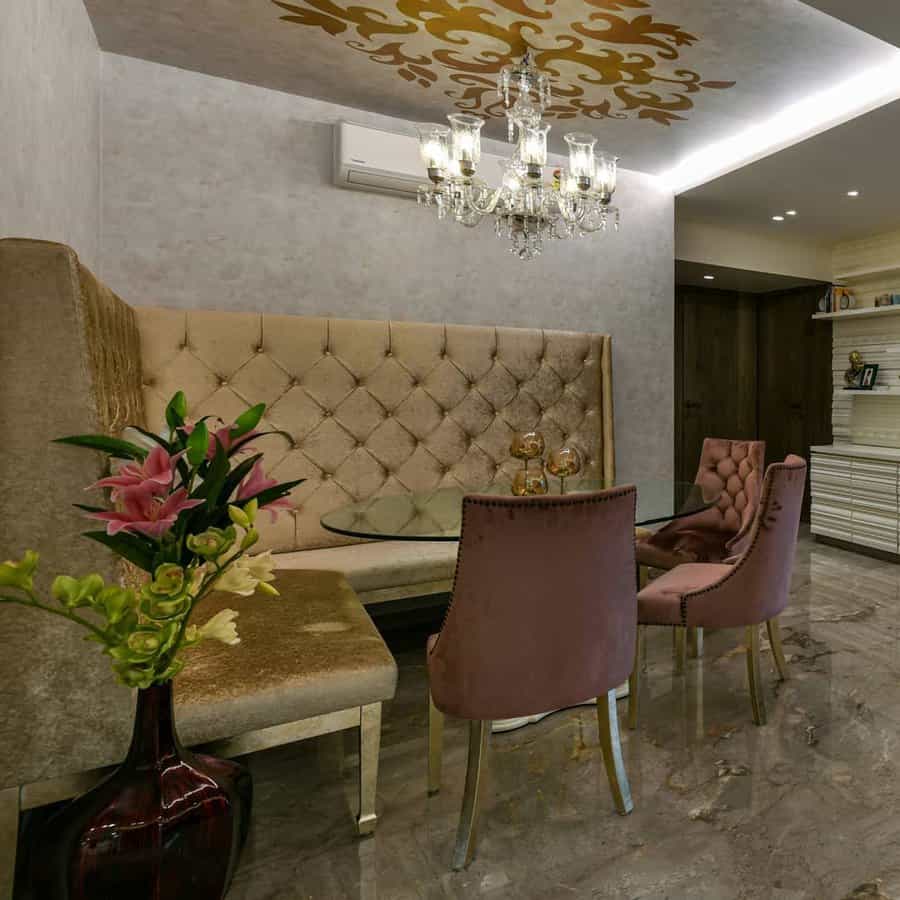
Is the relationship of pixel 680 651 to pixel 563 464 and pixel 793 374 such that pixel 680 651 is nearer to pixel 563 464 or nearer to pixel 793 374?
pixel 563 464

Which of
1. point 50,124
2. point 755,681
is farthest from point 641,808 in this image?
point 50,124

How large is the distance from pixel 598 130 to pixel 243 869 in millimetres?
3416

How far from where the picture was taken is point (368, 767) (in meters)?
1.50

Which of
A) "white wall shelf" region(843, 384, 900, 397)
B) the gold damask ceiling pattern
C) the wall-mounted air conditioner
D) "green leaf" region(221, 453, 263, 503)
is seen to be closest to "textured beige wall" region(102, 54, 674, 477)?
the wall-mounted air conditioner

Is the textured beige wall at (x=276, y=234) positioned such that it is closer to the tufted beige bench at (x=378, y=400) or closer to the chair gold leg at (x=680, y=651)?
the tufted beige bench at (x=378, y=400)

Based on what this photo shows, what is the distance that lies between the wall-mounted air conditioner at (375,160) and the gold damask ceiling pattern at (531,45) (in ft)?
0.89

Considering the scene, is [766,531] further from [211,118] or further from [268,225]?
[211,118]

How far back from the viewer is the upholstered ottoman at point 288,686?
4.25 feet

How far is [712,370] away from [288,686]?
17.6 ft

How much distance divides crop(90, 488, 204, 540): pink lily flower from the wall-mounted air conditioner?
237 cm

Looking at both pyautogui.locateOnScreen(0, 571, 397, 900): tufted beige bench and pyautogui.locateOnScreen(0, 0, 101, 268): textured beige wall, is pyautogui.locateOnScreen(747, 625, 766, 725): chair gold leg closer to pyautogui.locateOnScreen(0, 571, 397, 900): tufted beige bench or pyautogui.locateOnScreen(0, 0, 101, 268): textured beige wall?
pyautogui.locateOnScreen(0, 571, 397, 900): tufted beige bench

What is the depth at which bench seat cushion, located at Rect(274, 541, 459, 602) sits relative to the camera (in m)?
2.27

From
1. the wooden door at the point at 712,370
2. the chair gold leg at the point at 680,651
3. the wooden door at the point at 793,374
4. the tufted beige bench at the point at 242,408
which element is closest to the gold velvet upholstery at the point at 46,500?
the tufted beige bench at the point at 242,408

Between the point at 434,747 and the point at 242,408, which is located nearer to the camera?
the point at 434,747
